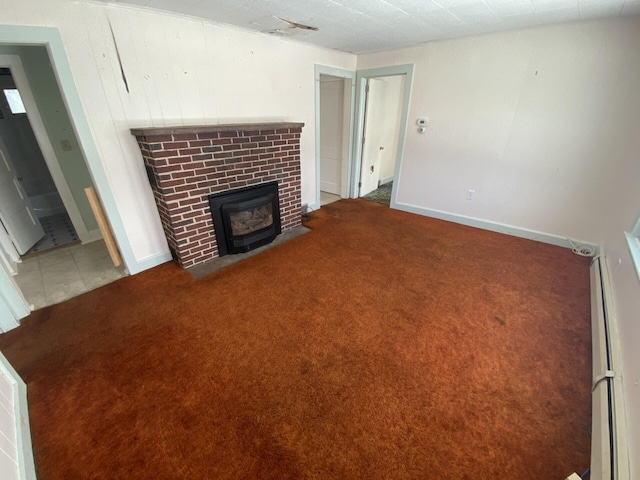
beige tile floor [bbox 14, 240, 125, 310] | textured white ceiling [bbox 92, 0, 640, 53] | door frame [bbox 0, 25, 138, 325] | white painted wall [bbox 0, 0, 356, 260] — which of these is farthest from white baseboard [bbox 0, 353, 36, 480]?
textured white ceiling [bbox 92, 0, 640, 53]

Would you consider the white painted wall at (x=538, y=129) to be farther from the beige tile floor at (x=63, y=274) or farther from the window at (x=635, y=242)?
the beige tile floor at (x=63, y=274)

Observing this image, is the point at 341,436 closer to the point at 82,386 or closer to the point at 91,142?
the point at 82,386

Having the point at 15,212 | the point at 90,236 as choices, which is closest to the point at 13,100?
the point at 15,212

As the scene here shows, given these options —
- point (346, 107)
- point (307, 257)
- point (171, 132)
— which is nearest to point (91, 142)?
point (171, 132)

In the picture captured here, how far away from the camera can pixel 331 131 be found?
Result: 188 inches

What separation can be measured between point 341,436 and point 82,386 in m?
1.54

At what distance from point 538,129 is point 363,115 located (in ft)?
7.72

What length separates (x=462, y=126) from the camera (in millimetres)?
3463

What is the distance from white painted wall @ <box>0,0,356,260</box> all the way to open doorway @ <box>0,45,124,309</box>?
747mm

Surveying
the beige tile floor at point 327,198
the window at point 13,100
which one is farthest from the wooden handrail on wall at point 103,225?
the window at point 13,100

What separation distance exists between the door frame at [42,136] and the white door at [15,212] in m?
0.48

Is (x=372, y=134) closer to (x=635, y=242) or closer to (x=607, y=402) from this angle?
(x=635, y=242)

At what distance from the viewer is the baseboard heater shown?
3.75 feet

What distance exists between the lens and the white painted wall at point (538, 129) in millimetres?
2533
